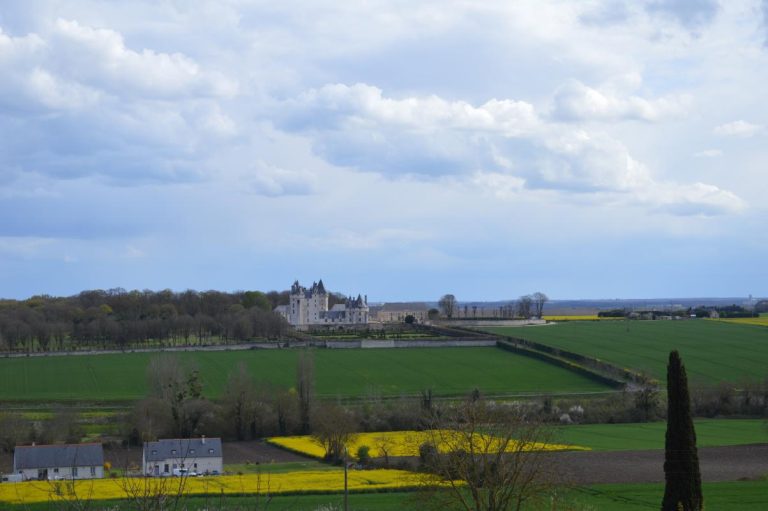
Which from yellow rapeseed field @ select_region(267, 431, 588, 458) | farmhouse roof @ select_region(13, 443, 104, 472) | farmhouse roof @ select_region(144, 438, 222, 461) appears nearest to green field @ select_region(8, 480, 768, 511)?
yellow rapeseed field @ select_region(267, 431, 588, 458)

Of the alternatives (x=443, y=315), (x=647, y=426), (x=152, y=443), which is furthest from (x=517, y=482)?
(x=443, y=315)

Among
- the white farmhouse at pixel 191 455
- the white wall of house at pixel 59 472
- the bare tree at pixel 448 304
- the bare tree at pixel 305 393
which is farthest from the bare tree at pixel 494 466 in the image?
the bare tree at pixel 448 304

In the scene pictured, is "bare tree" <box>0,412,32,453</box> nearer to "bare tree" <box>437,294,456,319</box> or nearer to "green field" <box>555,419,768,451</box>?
"green field" <box>555,419,768,451</box>

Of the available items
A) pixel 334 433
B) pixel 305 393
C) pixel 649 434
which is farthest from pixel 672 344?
pixel 334 433

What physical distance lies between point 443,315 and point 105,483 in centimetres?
13878

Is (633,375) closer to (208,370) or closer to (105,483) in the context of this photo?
(208,370)

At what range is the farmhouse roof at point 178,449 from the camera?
4244cm

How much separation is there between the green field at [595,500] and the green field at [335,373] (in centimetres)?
3393

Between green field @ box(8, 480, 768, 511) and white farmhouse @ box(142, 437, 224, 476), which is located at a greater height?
green field @ box(8, 480, 768, 511)

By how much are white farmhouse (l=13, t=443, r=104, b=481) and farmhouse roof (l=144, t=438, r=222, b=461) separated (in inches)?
88.1

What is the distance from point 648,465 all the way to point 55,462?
25.7 m

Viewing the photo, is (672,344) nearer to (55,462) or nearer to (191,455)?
(191,455)

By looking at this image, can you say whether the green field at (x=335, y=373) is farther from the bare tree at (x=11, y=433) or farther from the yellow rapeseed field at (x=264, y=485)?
the yellow rapeseed field at (x=264, y=485)

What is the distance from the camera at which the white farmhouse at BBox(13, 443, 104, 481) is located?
41531 millimetres
